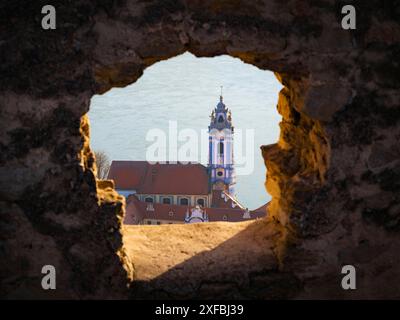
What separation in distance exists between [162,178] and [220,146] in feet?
23.4

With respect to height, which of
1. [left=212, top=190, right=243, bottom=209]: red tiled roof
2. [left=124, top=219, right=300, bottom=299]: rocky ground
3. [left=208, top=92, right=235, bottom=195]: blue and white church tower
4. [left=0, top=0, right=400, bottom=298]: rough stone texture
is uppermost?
[left=208, top=92, right=235, bottom=195]: blue and white church tower

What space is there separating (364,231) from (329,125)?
1.88 feet

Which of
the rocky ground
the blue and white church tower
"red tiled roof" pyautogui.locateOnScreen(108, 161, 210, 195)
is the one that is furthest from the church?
the rocky ground

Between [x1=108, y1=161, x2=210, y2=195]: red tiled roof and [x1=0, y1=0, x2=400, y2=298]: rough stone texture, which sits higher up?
[x1=108, y1=161, x2=210, y2=195]: red tiled roof

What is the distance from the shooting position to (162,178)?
84.3 ft

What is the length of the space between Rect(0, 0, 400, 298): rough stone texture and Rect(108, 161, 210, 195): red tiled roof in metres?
23.0

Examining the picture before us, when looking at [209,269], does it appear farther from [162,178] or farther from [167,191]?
[162,178]

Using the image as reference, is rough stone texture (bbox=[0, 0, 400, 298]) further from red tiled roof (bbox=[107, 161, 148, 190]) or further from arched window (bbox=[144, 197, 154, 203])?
red tiled roof (bbox=[107, 161, 148, 190])

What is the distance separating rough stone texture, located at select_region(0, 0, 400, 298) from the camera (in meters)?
1.98

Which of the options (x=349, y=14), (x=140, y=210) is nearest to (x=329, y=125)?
(x=349, y=14)

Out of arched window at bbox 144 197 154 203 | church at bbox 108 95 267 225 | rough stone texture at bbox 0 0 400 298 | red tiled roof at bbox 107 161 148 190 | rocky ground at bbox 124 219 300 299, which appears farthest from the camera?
red tiled roof at bbox 107 161 148 190

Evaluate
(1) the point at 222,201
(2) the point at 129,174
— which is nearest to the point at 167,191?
(2) the point at 129,174
